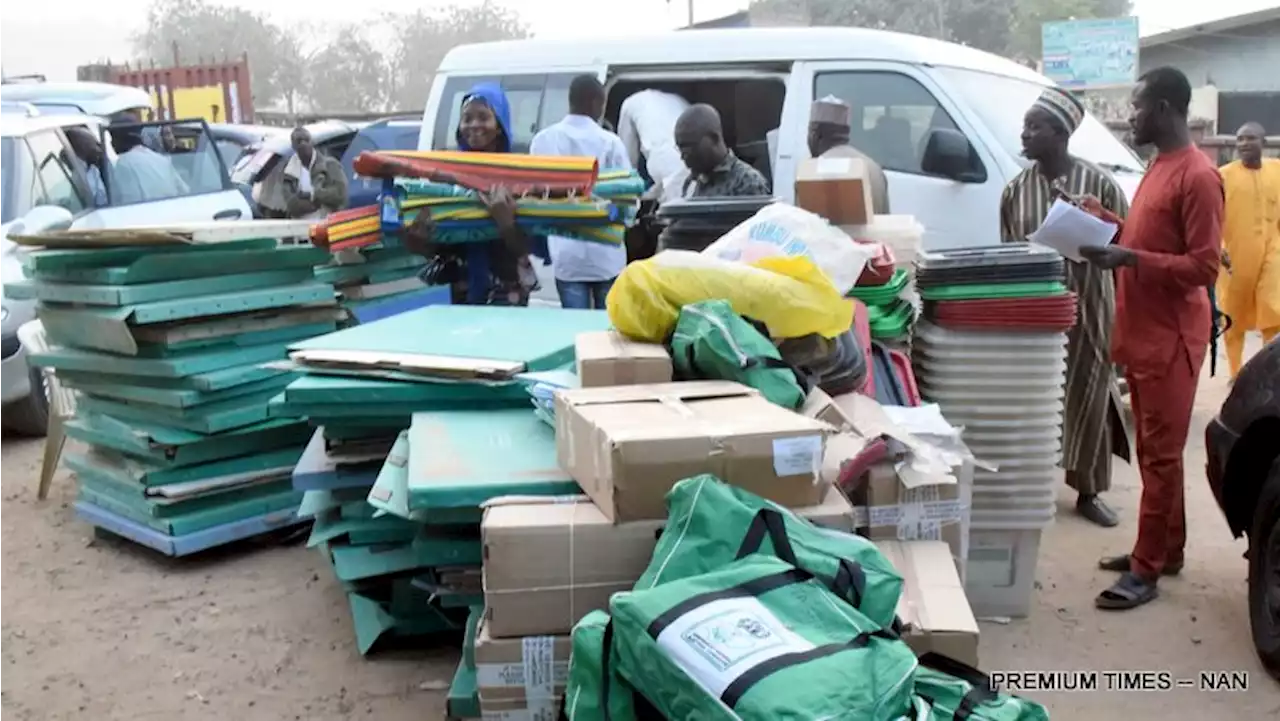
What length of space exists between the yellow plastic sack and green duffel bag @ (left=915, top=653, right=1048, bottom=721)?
1.51 meters

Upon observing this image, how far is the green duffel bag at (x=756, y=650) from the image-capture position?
2.06m

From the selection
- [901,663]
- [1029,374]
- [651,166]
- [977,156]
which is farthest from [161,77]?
[901,663]

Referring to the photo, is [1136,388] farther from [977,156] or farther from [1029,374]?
[977,156]

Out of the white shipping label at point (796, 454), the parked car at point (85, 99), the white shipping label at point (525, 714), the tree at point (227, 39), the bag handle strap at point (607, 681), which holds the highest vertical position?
the tree at point (227, 39)

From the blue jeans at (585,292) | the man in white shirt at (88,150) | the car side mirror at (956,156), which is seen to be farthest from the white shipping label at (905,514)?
the man in white shirt at (88,150)

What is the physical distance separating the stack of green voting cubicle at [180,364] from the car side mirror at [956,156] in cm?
344

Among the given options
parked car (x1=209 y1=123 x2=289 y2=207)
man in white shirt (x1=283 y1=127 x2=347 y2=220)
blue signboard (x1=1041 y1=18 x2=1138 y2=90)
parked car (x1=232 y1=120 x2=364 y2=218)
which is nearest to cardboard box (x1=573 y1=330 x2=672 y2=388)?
man in white shirt (x1=283 y1=127 x2=347 y2=220)

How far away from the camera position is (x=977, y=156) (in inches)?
252

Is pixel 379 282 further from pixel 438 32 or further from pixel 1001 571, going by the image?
pixel 438 32

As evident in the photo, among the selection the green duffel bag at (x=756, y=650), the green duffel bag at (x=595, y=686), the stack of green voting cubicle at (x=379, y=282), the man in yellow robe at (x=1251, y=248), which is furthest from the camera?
the man in yellow robe at (x=1251, y=248)

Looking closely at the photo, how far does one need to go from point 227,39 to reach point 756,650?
54867mm

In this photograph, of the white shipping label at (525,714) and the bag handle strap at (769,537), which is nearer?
the bag handle strap at (769,537)

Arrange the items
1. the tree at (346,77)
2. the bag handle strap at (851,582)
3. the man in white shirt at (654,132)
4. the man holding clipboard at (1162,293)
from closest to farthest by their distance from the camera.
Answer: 1. the bag handle strap at (851,582)
2. the man holding clipboard at (1162,293)
3. the man in white shirt at (654,132)
4. the tree at (346,77)

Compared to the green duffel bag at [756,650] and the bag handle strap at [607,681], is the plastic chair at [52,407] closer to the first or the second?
the bag handle strap at [607,681]
